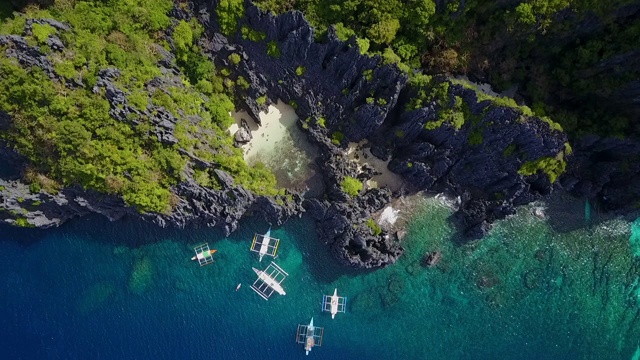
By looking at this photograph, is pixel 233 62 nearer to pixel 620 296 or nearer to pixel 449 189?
pixel 449 189

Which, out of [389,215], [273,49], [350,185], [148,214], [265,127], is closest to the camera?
[273,49]

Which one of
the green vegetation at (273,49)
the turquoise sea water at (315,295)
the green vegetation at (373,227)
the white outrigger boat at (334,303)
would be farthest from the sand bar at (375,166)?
the white outrigger boat at (334,303)

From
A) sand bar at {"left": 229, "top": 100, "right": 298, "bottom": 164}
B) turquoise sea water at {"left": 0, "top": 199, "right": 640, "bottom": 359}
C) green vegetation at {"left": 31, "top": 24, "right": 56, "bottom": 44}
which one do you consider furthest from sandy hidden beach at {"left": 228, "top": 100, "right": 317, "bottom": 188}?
green vegetation at {"left": 31, "top": 24, "right": 56, "bottom": 44}

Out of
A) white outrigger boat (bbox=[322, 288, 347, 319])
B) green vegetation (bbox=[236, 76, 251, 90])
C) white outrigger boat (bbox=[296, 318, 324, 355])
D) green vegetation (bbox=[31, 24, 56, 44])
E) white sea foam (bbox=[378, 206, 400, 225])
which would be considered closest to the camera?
green vegetation (bbox=[31, 24, 56, 44])

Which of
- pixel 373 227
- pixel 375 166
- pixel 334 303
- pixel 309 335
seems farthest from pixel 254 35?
pixel 309 335

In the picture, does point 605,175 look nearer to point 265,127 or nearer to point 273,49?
point 265,127

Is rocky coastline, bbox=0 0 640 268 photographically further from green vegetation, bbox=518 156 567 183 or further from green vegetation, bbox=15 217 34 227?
green vegetation, bbox=518 156 567 183
